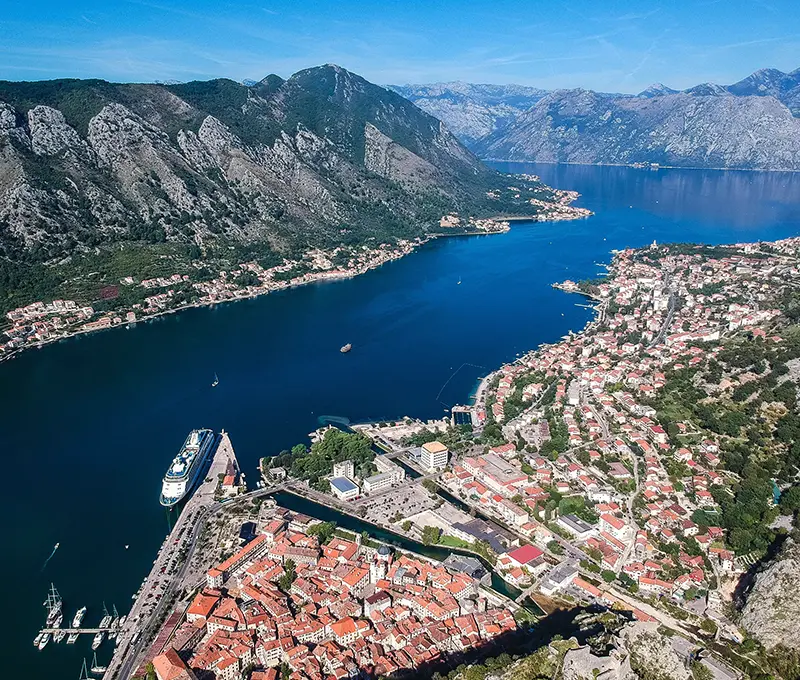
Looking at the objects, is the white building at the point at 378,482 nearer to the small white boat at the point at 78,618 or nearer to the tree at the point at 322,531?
the tree at the point at 322,531

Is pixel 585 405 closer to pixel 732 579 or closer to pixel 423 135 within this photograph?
pixel 732 579

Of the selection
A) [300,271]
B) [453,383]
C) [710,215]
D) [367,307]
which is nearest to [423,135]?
[710,215]

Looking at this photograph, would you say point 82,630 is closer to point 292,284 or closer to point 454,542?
point 454,542

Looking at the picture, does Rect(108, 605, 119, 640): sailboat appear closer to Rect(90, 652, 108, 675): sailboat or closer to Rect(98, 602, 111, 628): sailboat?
Rect(98, 602, 111, 628): sailboat

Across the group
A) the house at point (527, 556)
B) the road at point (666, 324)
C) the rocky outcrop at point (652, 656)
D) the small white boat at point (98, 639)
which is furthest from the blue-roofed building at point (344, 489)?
the road at point (666, 324)

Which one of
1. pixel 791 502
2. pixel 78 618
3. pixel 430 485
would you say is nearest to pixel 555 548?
pixel 430 485

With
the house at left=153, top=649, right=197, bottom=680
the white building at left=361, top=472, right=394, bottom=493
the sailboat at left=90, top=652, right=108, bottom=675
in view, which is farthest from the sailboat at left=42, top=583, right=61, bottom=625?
the white building at left=361, top=472, right=394, bottom=493
